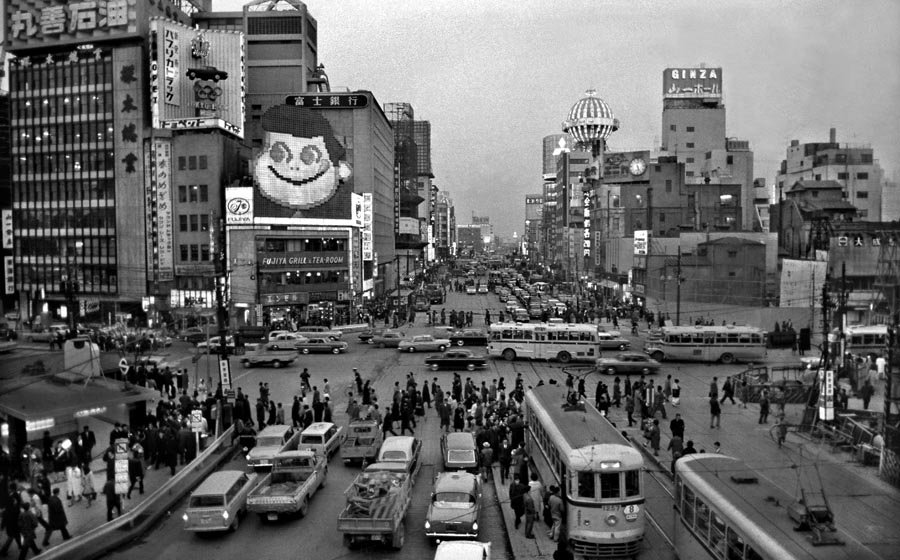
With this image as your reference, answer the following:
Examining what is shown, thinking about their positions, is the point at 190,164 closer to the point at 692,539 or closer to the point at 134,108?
the point at 134,108

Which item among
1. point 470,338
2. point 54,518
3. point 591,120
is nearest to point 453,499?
point 54,518

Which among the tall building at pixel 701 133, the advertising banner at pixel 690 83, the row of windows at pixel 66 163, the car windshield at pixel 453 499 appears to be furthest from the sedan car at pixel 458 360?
the advertising banner at pixel 690 83

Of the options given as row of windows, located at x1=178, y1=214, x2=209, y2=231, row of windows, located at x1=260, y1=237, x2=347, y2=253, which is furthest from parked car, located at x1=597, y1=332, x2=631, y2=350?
row of windows, located at x1=178, y1=214, x2=209, y2=231

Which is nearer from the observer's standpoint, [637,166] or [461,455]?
[461,455]

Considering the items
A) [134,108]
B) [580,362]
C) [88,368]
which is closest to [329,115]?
[134,108]

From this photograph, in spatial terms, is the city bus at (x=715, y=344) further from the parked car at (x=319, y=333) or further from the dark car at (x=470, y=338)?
the parked car at (x=319, y=333)

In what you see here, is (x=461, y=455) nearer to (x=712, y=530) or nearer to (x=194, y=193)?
(x=712, y=530)

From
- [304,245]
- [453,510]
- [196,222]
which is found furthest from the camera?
[304,245]
